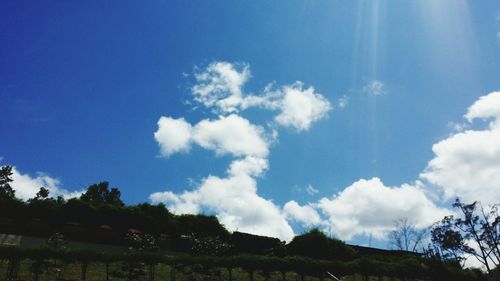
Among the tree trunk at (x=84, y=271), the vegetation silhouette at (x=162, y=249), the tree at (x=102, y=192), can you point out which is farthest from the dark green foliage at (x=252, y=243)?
the tree at (x=102, y=192)

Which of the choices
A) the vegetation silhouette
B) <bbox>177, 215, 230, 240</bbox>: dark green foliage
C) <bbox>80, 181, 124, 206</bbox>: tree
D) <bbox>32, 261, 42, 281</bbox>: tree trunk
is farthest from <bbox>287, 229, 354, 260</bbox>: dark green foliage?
<bbox>80, 181, 124, 206</bbox>: tree

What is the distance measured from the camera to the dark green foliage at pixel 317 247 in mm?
40375

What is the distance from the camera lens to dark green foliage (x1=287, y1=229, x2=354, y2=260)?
40.4m

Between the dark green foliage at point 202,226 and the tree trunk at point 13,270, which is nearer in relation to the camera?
the tree trunk at point 13,270

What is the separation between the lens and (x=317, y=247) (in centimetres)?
4050

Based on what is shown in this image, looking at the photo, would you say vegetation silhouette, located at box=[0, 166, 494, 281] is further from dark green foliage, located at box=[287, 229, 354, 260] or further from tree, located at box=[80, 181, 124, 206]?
tree, located at box=[80, 181, 124, 206]

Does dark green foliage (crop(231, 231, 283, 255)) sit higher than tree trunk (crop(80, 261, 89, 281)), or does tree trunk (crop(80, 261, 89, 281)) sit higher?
dark green foliage (crop(231, 231, 283, 255))

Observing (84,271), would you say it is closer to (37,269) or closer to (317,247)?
(37,269)

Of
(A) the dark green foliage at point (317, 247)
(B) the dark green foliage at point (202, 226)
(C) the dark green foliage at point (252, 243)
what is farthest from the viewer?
(C) the dark green foliage at point (252, 243)

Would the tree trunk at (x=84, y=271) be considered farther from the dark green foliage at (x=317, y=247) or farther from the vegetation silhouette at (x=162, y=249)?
the dark green foliage at (x=317, y=247)

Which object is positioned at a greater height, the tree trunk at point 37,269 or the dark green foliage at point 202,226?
the dark green foliage at point 202,226

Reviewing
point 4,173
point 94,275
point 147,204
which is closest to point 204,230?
point 147,204

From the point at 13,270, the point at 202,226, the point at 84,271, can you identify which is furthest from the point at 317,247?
the point at 13,270

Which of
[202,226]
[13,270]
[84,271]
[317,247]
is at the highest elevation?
[202,226]
